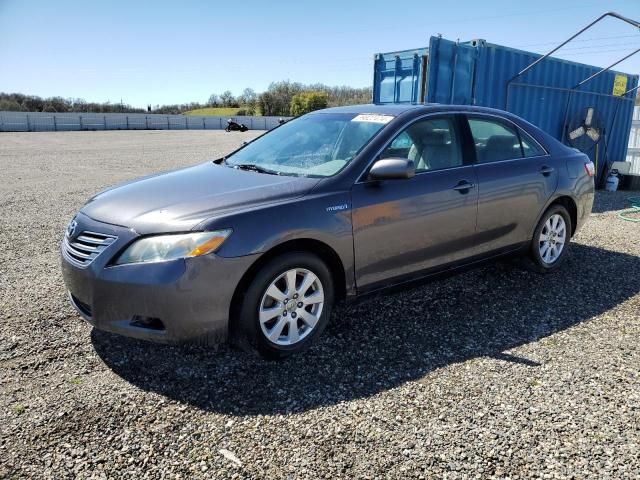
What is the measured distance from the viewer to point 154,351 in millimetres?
3500

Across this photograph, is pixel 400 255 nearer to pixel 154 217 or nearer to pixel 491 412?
pixel 491 412

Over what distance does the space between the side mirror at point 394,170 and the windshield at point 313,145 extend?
27 cm

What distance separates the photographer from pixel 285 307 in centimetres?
336

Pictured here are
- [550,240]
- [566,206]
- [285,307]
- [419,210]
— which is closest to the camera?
[285,307]

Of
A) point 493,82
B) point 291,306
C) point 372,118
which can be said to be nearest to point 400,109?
point 372,118

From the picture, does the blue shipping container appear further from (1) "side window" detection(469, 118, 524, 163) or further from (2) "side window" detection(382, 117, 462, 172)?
(2) "side window" detection(382, 117, 462, 172)

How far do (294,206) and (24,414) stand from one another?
6.24ft

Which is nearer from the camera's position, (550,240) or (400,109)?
(400,109)

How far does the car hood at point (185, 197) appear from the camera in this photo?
3.11 meters

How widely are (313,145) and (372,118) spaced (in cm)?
52

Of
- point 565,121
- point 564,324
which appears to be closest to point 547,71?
point 565,121

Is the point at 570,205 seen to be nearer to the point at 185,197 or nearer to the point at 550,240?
the point at 550,240

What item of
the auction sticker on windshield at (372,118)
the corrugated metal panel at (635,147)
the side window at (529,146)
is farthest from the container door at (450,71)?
the corrugated metal panel at (635,147)

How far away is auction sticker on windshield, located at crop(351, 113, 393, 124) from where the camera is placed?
4.06 meters
